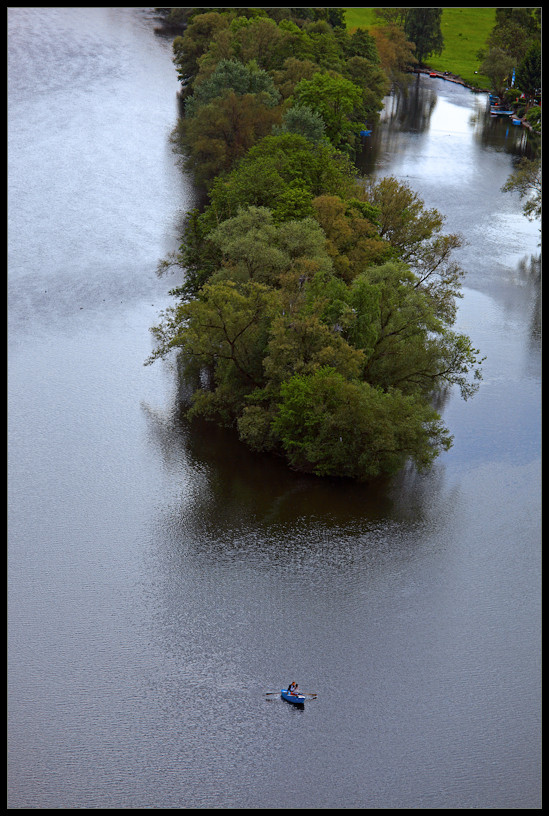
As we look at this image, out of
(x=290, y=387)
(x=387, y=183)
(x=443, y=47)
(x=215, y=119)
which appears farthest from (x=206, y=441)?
(x=443, y=47)

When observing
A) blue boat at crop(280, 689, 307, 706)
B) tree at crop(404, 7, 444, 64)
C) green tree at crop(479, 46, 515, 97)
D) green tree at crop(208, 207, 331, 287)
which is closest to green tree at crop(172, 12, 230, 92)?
tree at crop(404, 7, 444, 64)

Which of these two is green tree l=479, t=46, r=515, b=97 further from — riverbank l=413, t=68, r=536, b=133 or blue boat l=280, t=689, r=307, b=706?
blue boat l=280, t=689, r=307, b=706

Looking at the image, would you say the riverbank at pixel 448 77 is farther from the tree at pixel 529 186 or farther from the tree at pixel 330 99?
the tree at pixel 529 186

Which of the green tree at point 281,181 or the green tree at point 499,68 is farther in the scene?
the green tree at point 499,68

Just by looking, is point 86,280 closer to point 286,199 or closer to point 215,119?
point 286,199

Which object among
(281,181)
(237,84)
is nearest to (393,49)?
(237,84)

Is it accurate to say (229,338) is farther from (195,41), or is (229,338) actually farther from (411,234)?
(195,41)

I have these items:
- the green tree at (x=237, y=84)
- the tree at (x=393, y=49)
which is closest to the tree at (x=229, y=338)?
the green tree at (x=237, y=84)
